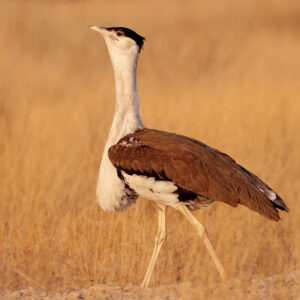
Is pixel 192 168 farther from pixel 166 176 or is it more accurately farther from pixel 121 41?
pixel 121 41

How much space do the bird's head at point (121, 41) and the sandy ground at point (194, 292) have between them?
1261 mm

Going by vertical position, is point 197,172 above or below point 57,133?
above

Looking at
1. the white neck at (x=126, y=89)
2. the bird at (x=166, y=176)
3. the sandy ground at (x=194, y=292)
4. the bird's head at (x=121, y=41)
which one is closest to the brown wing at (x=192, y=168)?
the bird at (x=166, y=176)

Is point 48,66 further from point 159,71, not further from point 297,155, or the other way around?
point 297,155

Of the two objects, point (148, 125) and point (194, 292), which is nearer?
point (194, 292)

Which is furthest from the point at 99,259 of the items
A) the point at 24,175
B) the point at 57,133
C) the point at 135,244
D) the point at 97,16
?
the point at 97,16

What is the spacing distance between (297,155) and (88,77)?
5.38 m

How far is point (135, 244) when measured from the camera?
13.2 feet

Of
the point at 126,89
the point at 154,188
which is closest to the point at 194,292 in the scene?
the point at 154,188

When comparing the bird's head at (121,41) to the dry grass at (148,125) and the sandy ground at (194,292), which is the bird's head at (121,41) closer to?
the dry grass at (148,125)

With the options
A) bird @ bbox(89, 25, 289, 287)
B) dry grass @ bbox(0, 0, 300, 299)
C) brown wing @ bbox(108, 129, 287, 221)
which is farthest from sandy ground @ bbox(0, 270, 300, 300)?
brown wing @ bbox(108, 129, 287, 221)

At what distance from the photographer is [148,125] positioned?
21.4ft

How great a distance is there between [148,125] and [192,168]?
332 centimetres

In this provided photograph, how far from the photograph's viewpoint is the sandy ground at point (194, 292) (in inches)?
117
